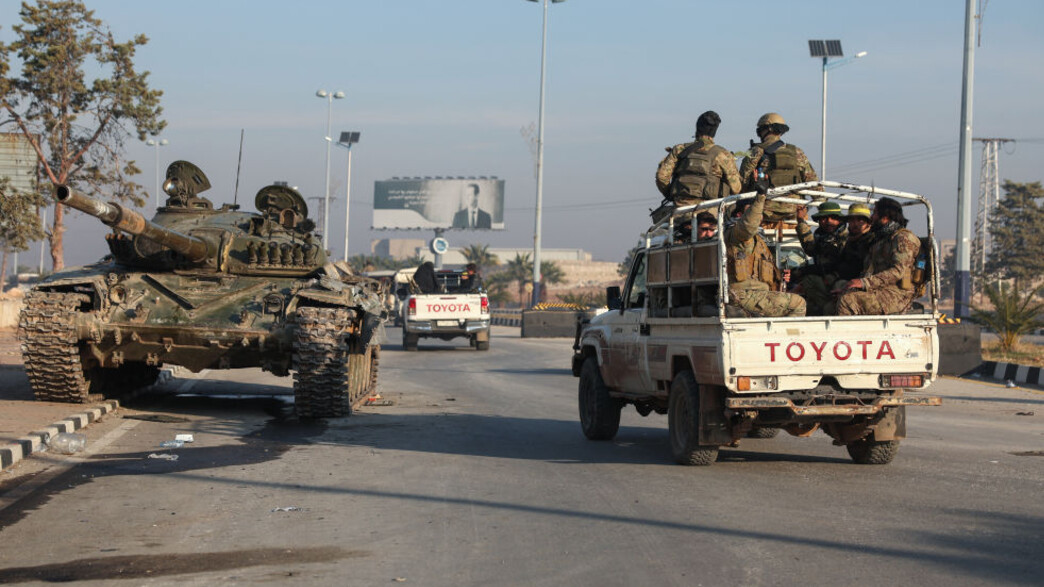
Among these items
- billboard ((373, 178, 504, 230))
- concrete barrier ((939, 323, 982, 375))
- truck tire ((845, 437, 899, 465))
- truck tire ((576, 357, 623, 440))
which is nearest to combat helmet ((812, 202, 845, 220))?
truck tire ((845, 437, 899, 465))

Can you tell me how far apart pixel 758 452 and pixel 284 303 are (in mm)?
6090

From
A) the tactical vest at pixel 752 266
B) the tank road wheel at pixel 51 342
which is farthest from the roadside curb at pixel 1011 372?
the tank road wheel at pixel 51 342

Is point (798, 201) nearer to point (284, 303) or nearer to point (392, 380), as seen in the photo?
point (284, 303)

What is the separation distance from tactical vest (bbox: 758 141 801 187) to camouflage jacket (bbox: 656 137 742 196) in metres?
0.55

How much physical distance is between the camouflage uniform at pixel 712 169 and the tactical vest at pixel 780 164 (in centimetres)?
55

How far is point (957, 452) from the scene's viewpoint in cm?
1157

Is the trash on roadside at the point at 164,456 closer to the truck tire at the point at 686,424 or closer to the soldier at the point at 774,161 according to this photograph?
the truck tire at the point at 686,424

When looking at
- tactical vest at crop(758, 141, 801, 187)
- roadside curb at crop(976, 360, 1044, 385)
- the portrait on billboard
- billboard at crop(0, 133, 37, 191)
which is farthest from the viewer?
the portrait on billboard

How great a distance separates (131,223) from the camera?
45.4 feet

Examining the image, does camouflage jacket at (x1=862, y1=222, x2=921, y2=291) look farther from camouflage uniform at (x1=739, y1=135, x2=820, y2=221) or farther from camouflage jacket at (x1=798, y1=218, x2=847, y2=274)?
Result: camouflage uniform at (x1=739, y1=135, x2=820, y2=221)

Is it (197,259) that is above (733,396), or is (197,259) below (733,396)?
above

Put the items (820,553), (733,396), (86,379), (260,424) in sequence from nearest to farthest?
(820,553) → (733,396) → (260,424) → (86,379)

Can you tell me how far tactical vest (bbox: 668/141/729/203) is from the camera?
38.4 feet

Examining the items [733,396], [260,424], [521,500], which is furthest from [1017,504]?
[260,424]
